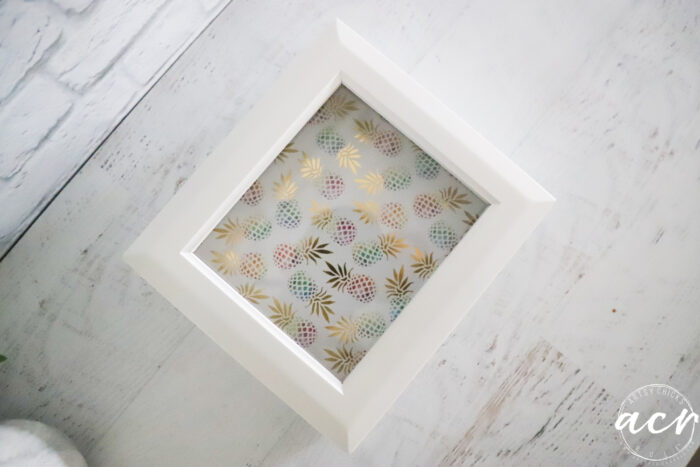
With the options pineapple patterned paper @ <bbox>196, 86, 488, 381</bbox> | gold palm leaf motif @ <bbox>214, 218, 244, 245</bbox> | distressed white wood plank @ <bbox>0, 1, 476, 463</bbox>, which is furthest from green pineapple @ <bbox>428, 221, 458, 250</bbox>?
distressed white wood plank @ <bbox>0, 1, 476, 463</bbox>

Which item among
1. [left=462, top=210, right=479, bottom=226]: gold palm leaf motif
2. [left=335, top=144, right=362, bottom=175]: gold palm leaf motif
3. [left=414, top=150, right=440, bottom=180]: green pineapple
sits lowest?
[left=335, top=144, right=362, bottom=175]: gold palm leaf motif

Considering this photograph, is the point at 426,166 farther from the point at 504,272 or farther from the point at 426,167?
the point at 504,272

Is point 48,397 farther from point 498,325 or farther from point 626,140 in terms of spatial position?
point 626,140

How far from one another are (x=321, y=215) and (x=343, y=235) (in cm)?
3

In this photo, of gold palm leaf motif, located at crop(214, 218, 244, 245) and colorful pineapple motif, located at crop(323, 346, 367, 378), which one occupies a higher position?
gold palm leaf motif, located at crop(214, 218, 244, 245)

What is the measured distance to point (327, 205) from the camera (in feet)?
1.89

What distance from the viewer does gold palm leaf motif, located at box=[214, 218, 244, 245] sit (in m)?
0.57

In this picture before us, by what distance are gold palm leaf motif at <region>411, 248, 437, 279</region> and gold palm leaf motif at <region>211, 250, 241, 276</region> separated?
0.20 m

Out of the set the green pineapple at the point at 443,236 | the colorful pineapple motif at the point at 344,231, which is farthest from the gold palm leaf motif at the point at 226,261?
the green pineapple at the point at 443,236

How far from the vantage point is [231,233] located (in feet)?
1.88

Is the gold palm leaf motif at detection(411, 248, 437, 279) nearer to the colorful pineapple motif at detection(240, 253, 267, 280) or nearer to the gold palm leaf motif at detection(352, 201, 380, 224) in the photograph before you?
the gold palm leaf motif at detection(352, 201, 380, 224)

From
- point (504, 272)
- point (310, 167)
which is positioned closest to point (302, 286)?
point (310, 167)

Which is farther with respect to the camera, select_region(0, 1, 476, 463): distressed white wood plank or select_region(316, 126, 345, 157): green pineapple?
select_region(0, 1, 476, 463): distressed white wood plank

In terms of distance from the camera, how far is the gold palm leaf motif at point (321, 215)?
572 millimetres
